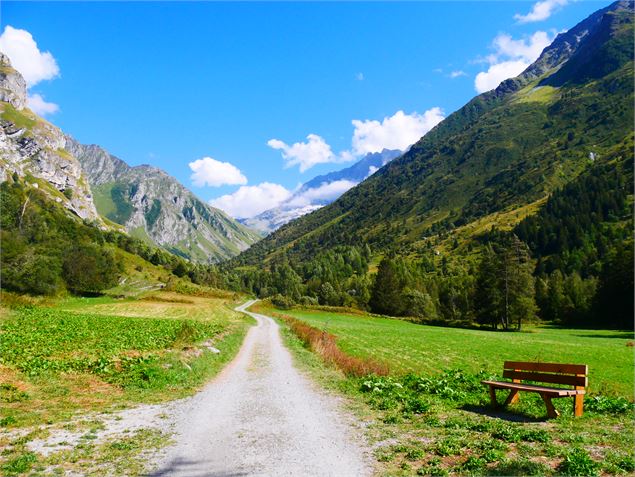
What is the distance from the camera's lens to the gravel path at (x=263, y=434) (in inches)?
382

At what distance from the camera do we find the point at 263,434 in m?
12.5

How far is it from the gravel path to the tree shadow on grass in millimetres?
4944

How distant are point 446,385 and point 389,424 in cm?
665

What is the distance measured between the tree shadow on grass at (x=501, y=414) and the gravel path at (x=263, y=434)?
494 centimetres

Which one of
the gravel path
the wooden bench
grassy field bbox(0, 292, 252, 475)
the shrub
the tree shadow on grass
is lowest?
grassy field bbox(0, 292, 252, 475)

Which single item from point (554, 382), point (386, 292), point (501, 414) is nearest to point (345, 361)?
point (501, 414)

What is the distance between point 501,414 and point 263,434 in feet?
28.2

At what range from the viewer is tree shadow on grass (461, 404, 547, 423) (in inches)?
549

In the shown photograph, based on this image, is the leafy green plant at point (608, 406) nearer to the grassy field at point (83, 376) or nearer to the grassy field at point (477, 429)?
the grassy field at point (477, 429)

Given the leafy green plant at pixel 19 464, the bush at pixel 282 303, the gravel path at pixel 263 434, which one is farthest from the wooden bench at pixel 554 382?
the bush at pixel 282 303

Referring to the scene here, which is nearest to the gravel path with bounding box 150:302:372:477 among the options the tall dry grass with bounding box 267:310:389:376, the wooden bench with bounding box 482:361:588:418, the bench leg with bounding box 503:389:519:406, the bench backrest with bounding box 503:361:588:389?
the tall dry grass with bounding box 267:310:389:376

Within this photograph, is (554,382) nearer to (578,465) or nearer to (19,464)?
(578,465)

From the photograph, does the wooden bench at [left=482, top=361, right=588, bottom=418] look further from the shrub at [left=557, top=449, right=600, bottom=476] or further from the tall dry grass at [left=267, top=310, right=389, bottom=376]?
the tall dry grass at [left=267, top=310, right=389, bottom=376]

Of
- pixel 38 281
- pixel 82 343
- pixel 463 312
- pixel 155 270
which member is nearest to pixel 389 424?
pixel 82 343
